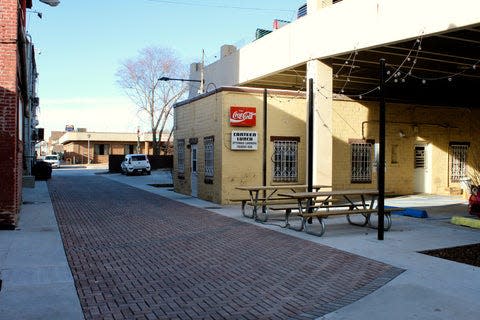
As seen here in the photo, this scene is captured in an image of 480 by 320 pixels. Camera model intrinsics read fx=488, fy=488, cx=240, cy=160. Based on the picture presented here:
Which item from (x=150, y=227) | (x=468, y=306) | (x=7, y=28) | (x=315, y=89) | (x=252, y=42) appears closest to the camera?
(x=468, y=306)

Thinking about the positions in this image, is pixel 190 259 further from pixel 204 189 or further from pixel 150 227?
pixel 204 189

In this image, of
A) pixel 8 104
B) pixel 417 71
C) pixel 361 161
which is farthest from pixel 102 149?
pixel 8 104

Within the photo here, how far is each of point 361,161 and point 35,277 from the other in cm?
1494

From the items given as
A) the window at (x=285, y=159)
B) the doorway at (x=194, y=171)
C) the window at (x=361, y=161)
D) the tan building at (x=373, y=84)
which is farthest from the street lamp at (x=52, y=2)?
the window at (x=361, y=161)

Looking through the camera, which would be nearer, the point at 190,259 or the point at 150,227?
the point at 190,259

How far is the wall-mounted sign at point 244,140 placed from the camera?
655 inches

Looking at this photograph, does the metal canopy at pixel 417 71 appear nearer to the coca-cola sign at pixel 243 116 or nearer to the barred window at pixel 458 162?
the barred window at pixel 458 162

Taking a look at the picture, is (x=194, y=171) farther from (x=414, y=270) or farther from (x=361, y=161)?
(x=414, y=270)

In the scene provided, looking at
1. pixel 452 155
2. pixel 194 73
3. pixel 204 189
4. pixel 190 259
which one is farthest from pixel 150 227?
pixel 194 73

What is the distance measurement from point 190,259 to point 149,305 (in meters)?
2.52

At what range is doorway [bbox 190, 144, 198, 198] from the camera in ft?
64.5

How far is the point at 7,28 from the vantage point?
10641mm

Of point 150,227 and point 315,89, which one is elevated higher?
point 315,89

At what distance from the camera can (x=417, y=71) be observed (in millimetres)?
17766
